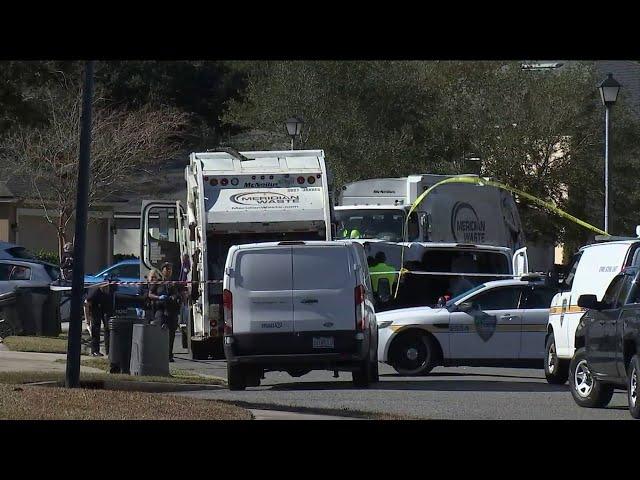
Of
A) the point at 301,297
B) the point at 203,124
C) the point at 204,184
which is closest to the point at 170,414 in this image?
the point at 301,297

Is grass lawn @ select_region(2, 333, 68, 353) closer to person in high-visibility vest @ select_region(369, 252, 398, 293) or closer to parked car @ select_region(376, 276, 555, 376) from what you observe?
person in high-visibility vest @ select_region(369, 252, 398, 293)

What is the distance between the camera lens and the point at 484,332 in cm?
2144

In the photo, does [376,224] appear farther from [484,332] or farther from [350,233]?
[484,332]

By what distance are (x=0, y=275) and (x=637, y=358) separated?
1843 centimetres

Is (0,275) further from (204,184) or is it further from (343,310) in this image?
(343,310)

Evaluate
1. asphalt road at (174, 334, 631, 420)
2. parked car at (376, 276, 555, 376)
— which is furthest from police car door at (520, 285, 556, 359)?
asphalt road at (174, 334, 631, 420)

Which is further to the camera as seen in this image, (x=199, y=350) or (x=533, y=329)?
(x=199, y=350)

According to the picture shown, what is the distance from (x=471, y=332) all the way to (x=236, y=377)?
14.8 ft

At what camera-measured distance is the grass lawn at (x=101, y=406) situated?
13.8 metres

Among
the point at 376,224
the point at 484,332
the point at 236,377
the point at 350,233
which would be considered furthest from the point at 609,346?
the point at 376,224

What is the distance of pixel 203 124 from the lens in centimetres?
5641

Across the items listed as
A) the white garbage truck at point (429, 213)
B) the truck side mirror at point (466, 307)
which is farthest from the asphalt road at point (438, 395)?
the white garbage truck at point (429, 213)

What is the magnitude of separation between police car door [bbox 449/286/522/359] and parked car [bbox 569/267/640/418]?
155 inches

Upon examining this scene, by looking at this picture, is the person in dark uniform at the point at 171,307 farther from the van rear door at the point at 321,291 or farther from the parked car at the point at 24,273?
the van rear door at the point at 321,291
